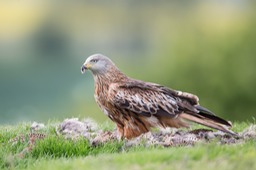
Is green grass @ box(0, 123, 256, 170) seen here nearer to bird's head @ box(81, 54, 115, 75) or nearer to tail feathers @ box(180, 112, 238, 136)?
tail feathers @ box(180, 112, 238, 136)

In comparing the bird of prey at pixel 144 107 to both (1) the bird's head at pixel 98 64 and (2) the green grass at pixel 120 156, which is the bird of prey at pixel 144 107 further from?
(2) the green grass at pixel 120 156

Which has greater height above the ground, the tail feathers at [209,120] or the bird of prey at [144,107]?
the bird of prey at [144,107]

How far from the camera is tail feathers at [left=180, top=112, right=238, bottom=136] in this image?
11080mm

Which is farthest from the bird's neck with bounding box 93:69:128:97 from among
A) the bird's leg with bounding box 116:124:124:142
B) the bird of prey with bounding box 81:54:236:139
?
the bird's leg with bounding box 116:124:124:142

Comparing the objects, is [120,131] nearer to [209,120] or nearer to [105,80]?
[105,80]

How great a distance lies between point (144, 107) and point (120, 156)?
2.58m

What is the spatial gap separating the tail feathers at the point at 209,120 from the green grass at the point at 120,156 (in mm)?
991

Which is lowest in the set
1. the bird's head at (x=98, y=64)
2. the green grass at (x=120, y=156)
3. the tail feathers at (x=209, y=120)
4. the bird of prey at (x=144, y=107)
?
the green grass at (x=120, y=156)

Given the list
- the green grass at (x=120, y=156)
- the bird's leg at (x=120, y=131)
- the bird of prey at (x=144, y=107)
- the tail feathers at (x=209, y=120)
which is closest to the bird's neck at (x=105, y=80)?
the bird of prey at (x=144, y=107)

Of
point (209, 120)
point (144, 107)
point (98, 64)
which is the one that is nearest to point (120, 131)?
point (144, 107)

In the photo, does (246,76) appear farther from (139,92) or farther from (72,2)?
(72,2)

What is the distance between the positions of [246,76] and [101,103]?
64.5 ft

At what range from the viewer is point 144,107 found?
11.6 meters

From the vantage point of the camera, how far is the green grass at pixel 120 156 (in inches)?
331
